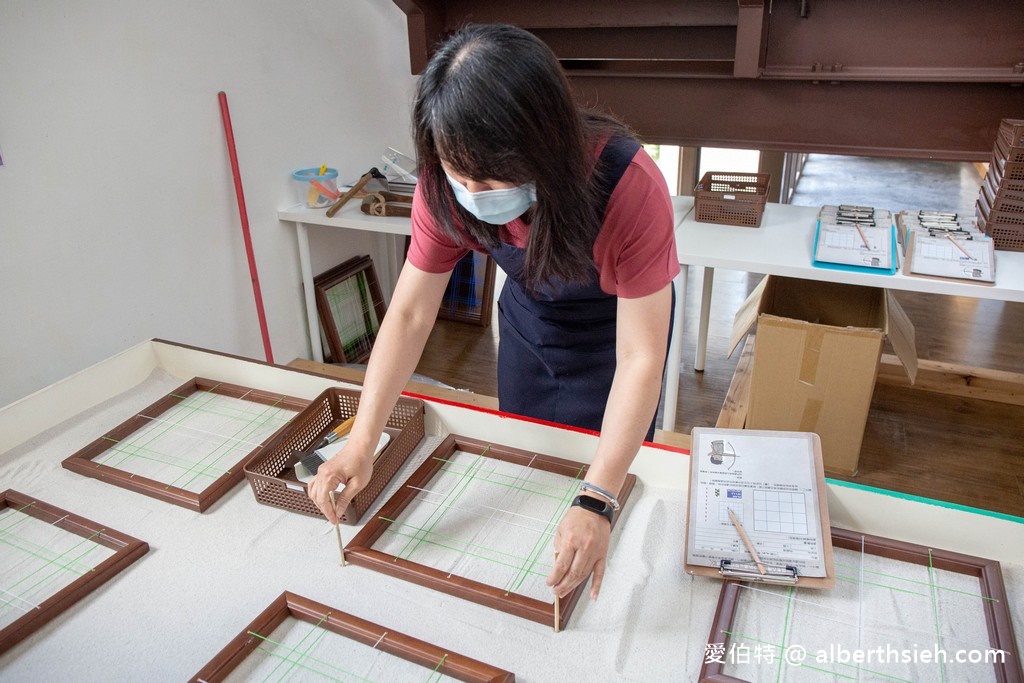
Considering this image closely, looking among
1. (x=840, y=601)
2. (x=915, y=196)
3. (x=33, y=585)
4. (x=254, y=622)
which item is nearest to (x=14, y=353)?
(x=33, y=585)

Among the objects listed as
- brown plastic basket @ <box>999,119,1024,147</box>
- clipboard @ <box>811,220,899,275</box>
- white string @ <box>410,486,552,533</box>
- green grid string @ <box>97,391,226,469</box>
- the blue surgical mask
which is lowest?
white string @ <box>410,486,552,533</box>

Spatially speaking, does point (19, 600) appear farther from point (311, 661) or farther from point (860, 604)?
point (860, 604)

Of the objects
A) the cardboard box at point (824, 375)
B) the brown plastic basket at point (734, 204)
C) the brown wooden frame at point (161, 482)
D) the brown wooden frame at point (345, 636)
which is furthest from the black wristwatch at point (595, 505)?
the brown plastic basket at point (734, 204)

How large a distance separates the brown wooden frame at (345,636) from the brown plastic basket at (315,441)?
0.18m

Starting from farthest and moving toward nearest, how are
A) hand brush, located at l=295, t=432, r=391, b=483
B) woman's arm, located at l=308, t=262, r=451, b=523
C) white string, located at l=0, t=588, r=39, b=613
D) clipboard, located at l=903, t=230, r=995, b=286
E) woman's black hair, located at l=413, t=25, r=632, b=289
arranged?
clipboard, located at l=903, t=230, r=995, b=286, hand brush, located at l=295, t=432, r=391, b=483, woman's arm, located at l=308, t=262, r=451, b=523, white string, located at l=0, t=588, r=39, b=613, woman's black hair, located at l=413, t=25, r=632, b=289

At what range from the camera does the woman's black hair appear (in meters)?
0.81

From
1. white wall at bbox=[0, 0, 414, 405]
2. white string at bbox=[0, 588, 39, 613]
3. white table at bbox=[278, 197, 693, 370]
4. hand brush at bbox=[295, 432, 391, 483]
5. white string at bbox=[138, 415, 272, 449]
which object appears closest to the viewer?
white string at bbox=[0, 588, 39, 613]

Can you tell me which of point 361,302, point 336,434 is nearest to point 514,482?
point 336,434

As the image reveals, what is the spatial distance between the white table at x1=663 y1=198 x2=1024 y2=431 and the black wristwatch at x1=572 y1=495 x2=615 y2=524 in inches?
45.4

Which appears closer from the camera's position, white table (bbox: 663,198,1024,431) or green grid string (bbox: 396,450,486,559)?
green grid string (bbox: 396,450,486,559)

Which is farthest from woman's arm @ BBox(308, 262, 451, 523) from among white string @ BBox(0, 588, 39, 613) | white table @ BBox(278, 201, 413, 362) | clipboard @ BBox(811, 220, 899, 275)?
clipboard @ BBox(811, 220, 899, 275)

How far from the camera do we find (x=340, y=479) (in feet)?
3.61

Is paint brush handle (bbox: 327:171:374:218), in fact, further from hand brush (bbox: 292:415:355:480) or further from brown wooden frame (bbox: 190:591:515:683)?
brown wooden frame (bbox: 190:591:515:683)

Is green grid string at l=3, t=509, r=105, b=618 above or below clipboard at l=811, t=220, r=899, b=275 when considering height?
below
